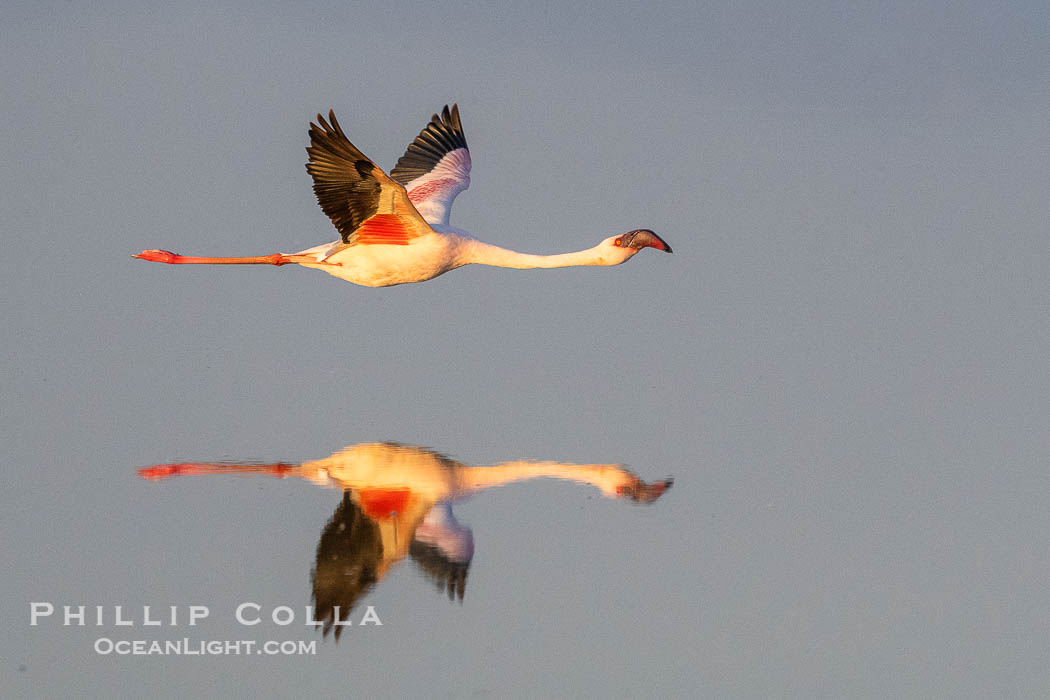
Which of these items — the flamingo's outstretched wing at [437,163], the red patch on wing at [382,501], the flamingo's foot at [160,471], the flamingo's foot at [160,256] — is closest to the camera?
the red patch on wing at [382,501]

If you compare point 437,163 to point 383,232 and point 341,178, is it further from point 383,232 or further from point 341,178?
point 341,178

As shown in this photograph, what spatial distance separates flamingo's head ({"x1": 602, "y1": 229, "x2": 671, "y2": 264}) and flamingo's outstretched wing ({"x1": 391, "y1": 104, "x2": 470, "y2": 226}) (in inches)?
123

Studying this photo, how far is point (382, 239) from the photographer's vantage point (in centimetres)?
1482

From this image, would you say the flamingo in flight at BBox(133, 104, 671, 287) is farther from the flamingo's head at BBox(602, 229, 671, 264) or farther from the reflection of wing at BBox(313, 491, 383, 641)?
the reflection of wing at BBox(313, 491, 383, 641)

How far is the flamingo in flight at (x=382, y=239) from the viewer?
43.4ft

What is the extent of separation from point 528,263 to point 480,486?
3.96m

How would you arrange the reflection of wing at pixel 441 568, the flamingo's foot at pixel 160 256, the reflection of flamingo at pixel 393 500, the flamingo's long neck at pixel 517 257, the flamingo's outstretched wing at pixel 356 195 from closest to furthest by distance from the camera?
the reflection of wing at pixel 441 568
the reflection of flamingo at pixel 393 500
the flamingo's outstretched wing at pixel 356 195
the flamingo's long neck at pixel 517 257
the flamingo's foot at pixel 160 256

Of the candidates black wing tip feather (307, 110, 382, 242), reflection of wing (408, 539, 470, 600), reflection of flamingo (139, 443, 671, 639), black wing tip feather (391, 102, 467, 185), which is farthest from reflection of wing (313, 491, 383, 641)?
black wing tip feather (391, 102, 467, 185)

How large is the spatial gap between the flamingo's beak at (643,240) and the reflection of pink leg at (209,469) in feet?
15.0

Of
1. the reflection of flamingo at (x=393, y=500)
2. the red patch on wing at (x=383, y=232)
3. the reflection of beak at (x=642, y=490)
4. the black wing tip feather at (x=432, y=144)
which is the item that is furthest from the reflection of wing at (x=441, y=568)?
the black wing tip feather at (x=432, y=144)

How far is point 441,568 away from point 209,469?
3659mm

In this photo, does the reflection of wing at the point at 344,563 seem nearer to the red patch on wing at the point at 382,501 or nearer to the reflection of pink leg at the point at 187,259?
the red patch on wing at the point at 382,501

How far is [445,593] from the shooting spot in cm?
966

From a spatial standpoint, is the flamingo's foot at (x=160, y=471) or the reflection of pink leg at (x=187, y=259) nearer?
the flamingo's foot at (x=160, y=471)
